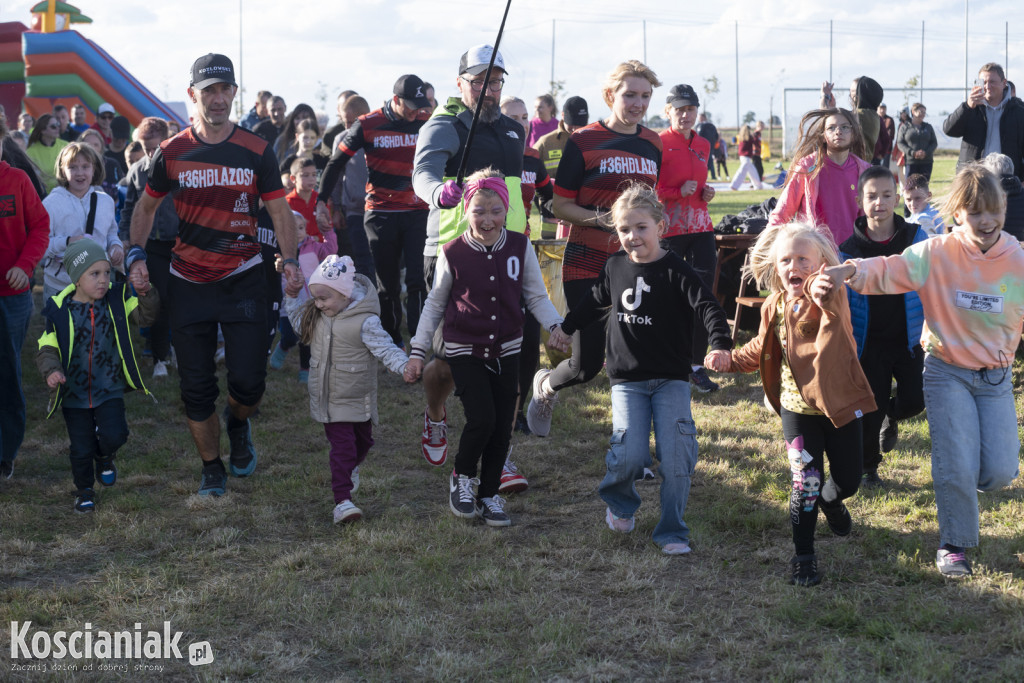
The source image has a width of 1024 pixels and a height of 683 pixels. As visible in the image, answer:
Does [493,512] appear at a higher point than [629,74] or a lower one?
lower

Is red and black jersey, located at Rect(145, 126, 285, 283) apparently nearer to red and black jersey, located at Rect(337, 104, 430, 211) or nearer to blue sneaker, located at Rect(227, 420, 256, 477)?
blue sneaker, located at Rect(227, 420, 256, 477)

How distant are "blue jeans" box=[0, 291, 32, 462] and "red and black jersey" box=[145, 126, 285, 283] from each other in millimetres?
1211

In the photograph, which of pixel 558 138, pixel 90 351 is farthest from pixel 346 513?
pixel 558 138

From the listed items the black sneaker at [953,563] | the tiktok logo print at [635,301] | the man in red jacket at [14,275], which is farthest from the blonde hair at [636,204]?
the man in red jacket at [14,275]

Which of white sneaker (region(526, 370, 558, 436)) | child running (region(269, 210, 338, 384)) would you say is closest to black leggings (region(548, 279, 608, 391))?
white sneaker (region(526, 370, 558, 436))

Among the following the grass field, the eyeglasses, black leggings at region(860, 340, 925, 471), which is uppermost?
the eyeglasses

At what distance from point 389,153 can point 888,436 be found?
466 centimetres

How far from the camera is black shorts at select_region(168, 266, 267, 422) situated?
609cm

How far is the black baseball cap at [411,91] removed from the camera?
881cm

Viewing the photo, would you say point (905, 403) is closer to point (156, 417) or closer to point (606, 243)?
point (606, 243)

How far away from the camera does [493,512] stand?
5707 mm

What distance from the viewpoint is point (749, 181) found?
31.9m

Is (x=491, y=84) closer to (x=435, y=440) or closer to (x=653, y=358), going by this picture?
(x=653, y=358)

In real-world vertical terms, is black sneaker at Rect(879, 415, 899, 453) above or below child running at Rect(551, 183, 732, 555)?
below
